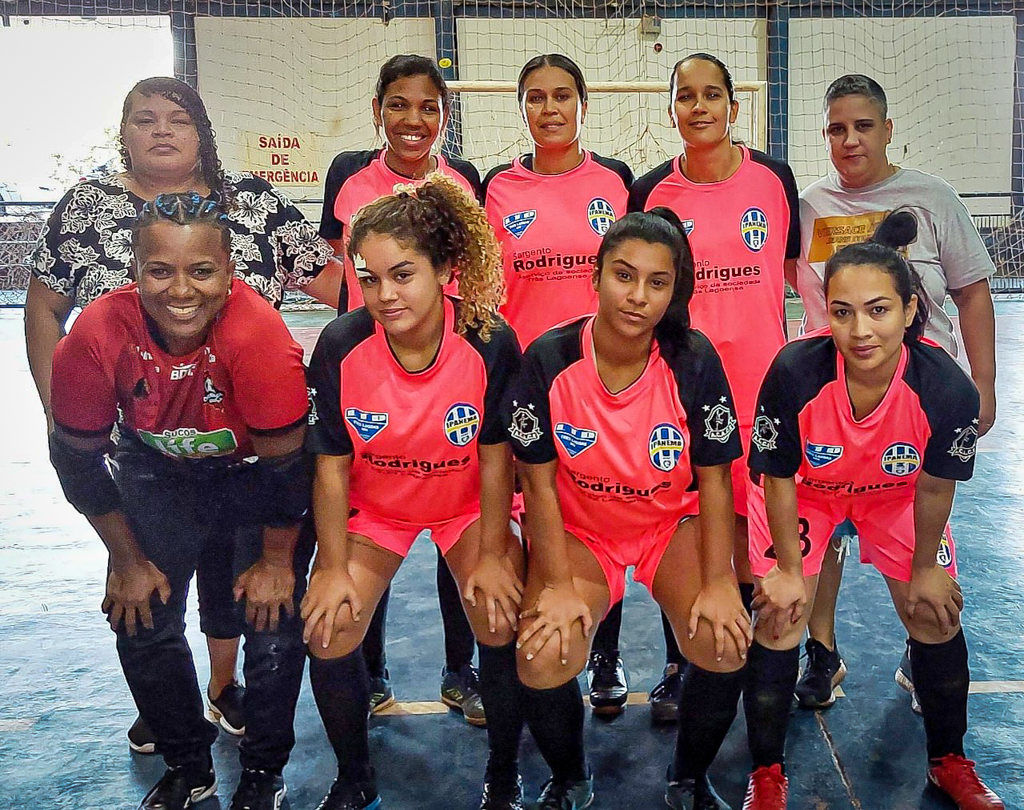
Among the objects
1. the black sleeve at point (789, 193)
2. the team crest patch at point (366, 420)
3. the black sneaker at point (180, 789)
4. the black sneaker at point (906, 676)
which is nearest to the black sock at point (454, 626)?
the team crest patch at point (366, 420)

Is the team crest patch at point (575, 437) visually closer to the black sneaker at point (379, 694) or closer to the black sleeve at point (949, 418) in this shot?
the black sleeve at point (949, 418)

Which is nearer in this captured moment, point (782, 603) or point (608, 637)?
point (782, 603)

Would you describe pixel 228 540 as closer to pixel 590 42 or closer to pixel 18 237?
pixel 590 42

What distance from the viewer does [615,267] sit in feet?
6.65

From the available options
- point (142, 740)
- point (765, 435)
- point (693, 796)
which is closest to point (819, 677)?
point (693, 796)

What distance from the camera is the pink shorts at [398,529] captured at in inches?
86.8

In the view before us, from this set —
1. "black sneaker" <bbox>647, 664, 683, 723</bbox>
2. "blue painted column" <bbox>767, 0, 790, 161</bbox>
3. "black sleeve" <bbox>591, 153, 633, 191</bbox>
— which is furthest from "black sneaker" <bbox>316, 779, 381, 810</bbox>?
"blue painted column" <bbox>767, 0, 790, 161</bbox>

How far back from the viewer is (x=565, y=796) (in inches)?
82.9

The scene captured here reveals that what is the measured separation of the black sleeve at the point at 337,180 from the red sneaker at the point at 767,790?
195 cm

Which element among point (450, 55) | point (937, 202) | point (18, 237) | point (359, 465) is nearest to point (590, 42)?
point (450, 55)

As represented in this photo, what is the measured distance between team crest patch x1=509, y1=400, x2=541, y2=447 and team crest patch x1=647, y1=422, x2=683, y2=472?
0.89ft

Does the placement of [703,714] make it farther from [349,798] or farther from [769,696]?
[349,798]

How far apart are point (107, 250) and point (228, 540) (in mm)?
788

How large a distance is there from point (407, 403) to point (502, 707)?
0.75m
